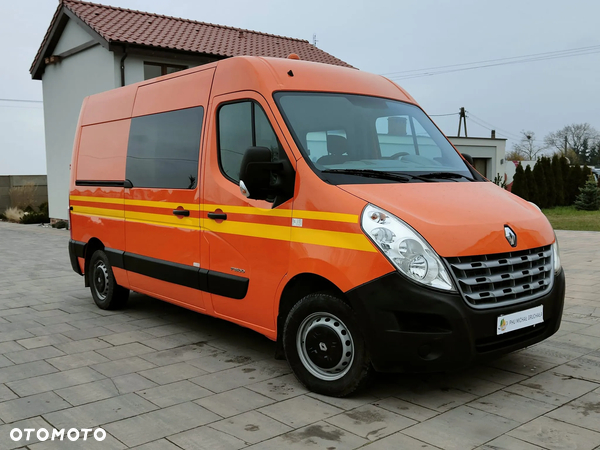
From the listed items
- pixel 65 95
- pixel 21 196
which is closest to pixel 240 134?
pixel 65 95

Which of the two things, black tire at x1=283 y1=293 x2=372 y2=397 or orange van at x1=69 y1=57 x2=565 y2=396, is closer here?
orange van at x1=69 y1=57 x2=565 y2=396

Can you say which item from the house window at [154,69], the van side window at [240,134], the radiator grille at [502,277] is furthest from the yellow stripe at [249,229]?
the house window at [154,69]

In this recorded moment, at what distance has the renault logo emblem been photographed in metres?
3.95

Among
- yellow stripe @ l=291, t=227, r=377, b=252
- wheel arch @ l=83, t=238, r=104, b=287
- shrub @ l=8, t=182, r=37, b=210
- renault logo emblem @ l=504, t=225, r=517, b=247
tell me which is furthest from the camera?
shrub @ l=8, t=182, r=37, b=210

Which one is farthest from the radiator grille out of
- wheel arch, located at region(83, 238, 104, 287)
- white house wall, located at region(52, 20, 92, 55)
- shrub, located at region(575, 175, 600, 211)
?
shrub, located at region(575, 175, 600, 211)

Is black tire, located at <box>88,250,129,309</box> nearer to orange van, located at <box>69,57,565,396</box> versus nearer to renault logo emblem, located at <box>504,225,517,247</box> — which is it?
orange van, located at <box>69,57,565,396</box>

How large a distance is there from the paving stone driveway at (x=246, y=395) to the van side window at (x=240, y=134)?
162cm

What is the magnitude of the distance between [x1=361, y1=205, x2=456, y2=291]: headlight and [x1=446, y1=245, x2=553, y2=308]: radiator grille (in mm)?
98

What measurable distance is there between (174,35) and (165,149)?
13951mm

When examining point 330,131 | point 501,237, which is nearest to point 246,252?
point 330,131

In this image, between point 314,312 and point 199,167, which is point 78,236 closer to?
point 199,167

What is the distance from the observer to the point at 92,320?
661 centimetres

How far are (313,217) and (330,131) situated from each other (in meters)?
0.82

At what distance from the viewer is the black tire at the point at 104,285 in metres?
6.92
